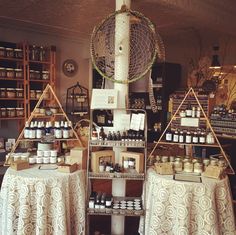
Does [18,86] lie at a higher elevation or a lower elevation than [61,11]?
lower

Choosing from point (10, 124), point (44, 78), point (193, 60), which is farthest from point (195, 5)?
point (10, 124)

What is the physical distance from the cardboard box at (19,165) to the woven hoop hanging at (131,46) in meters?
0.97

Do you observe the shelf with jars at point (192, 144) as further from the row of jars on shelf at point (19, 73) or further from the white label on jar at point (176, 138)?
the row of jars on shelf at point (19, 73)

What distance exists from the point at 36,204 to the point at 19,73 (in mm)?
3018

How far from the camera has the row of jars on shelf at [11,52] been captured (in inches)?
178

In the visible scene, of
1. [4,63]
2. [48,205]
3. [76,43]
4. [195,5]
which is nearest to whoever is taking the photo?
[48,205]

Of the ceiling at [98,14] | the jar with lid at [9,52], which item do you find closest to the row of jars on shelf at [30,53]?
the jar with lid at [9,52]

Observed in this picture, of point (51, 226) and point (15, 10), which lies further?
point (15, 10)

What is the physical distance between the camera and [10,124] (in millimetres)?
4969

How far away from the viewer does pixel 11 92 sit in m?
4.64

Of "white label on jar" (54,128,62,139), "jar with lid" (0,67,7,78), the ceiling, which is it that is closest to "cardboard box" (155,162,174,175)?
"white label on jar" (54,128,62,139)

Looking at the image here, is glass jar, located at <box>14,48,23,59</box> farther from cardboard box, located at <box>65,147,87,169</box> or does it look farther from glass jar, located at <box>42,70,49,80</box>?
cardboard box, located at <box>65,147,87,169</box>

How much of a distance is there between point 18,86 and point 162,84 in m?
2.48

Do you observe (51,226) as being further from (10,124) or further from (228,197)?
(10,124)
